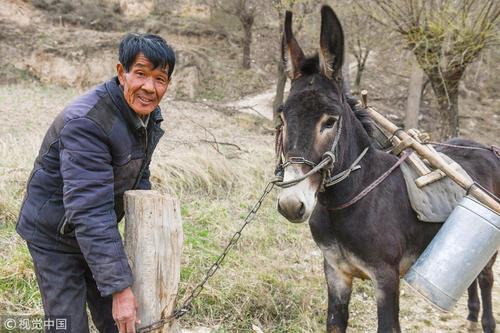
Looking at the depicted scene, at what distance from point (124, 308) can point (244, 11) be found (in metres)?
21.8

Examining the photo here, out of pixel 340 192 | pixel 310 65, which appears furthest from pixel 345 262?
pixel 310 65

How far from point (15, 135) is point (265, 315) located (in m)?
6.26

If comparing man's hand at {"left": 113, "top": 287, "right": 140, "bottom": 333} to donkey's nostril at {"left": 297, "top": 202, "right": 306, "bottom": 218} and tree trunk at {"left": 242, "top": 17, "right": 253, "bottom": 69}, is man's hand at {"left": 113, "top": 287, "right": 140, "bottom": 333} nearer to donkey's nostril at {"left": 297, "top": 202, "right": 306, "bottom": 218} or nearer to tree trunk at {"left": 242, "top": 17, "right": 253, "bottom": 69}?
donkey's nostril at {"left": 297, "top": 202, "right": 306, "bottom": 218}

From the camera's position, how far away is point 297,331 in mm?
3617

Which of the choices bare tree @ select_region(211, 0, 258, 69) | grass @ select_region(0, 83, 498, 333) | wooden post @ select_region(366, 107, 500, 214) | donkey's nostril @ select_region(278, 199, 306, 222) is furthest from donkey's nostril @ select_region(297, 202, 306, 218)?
bare tree @ select_region(211, 0, 258, 69)

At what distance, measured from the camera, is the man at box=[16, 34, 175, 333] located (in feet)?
6.02

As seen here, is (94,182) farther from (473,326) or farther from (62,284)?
(473,326)

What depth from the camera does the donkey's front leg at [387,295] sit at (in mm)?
2777

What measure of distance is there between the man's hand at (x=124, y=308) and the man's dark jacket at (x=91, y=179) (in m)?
0.05

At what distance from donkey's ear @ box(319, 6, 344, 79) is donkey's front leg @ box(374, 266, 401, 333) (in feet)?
4.23

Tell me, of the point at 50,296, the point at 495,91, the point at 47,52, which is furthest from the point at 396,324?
the point at 495,91

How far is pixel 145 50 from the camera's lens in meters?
1.97

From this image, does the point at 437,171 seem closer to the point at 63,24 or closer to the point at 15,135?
the point at 15,135

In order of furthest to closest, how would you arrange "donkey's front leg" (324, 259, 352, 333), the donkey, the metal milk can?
"donkey's front leg" (324, 259, 352, 333), the metal milk can, the donkey
